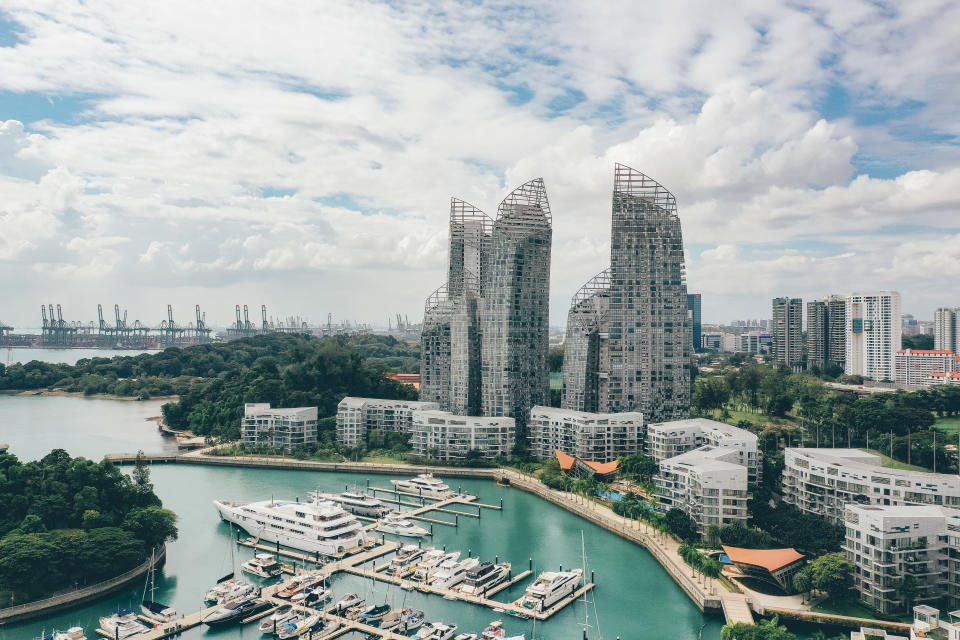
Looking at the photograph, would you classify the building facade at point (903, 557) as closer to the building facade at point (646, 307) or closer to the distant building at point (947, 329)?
the building facade at point (646, 307)

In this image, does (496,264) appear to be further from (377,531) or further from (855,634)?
(855,634)

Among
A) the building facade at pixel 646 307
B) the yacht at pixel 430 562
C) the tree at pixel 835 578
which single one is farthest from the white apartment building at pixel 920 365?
the yacht at pixel 430 562

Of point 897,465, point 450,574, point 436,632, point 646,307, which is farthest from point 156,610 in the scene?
point 897,465

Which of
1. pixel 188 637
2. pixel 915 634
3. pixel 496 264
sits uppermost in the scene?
pixel 496 264

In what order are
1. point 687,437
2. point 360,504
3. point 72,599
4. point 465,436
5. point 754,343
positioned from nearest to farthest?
1. point 72,599
2. point 360,504
3. point 687,437
4. point 465,436
5. point 754,343

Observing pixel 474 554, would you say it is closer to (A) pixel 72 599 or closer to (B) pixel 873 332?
(A) pixel 72 599

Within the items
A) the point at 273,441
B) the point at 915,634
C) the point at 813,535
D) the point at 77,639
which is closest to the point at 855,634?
the point at 915,634
